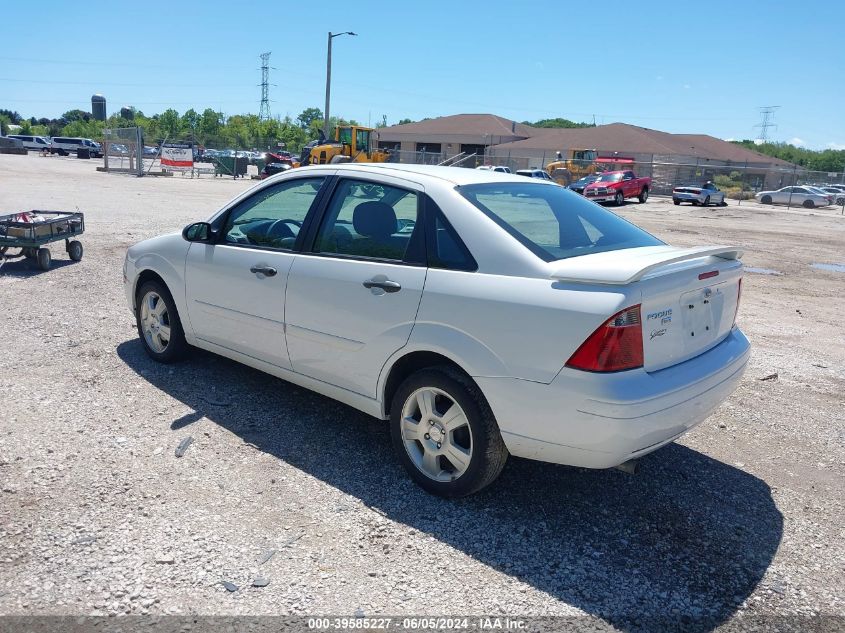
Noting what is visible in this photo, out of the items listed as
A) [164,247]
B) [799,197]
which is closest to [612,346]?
[164,247]

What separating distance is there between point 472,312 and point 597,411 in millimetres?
762

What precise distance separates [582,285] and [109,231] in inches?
469

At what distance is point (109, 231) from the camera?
42.5 ft

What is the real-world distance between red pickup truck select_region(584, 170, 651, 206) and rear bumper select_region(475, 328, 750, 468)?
1215 inches

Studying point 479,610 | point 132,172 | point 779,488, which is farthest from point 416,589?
point 132,172

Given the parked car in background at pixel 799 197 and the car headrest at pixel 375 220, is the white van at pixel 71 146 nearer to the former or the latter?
the parked car in background at pixel 799 197

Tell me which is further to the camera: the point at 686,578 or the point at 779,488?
the point at 779,488

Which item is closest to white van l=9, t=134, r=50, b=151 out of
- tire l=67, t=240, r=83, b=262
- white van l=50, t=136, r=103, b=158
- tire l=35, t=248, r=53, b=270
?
white van l=50, t=136, r=103, b=158

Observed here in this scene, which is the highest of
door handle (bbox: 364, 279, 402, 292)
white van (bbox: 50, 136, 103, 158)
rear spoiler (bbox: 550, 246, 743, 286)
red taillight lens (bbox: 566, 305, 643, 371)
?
white van (bbox: 50, 136, 103, 158)

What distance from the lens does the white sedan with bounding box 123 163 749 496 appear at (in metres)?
3.12

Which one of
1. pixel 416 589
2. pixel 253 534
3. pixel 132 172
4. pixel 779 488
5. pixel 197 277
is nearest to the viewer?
pixel 416 589

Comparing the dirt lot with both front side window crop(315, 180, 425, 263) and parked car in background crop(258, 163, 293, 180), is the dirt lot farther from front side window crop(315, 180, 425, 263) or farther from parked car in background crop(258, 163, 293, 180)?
parked car in background crop(258, 163, 293, 180)

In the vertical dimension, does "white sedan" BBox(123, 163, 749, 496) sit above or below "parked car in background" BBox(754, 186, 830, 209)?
below

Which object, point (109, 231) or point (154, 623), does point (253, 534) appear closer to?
point (154, 623)
